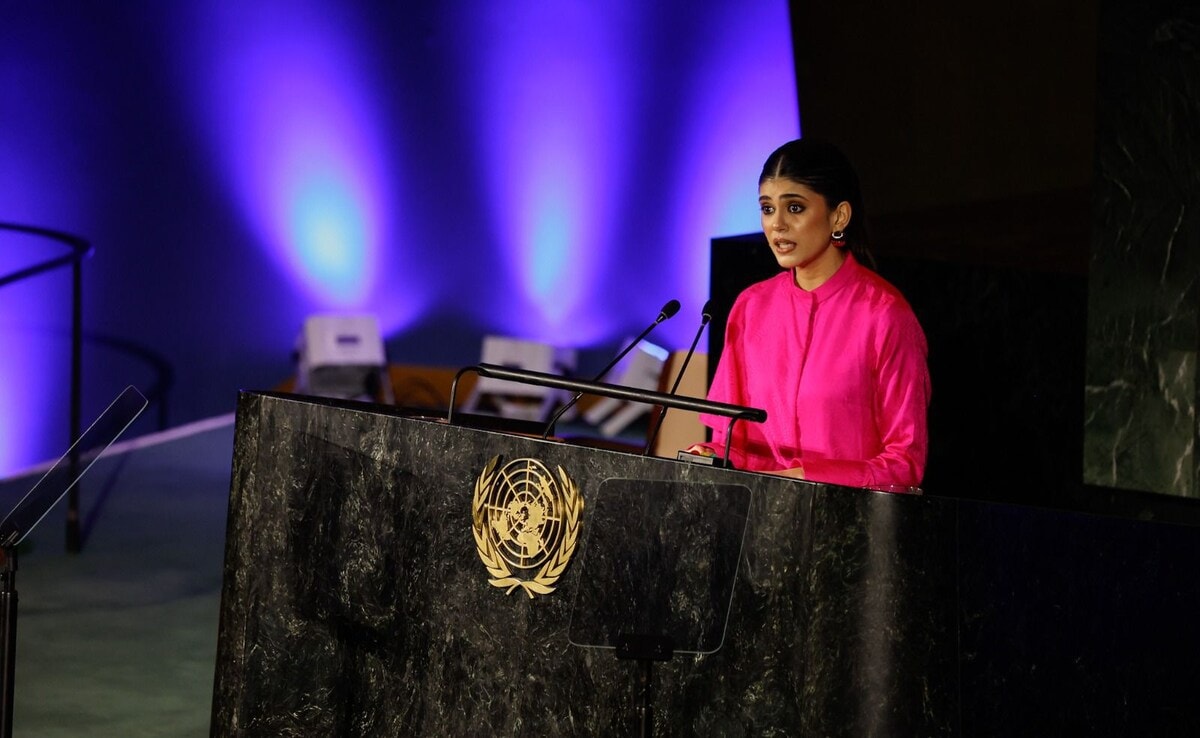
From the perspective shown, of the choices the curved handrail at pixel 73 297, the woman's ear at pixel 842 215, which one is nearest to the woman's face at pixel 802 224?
the woman's ear at pixel 842 215

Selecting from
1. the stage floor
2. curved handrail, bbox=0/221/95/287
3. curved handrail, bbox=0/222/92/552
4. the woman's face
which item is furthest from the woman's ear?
curved handrail, bbox=0/221/95/287

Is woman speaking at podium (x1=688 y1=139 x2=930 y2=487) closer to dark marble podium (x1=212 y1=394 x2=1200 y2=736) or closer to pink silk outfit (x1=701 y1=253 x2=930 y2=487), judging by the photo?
pink silk outfit (x1=701 y1=253 x2=930 y2=487)

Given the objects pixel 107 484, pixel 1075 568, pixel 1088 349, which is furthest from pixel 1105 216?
pixel 107 484

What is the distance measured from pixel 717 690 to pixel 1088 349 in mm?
2146

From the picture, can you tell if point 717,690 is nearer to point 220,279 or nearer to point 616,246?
point 220,279

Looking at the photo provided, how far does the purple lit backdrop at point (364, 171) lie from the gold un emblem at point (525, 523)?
228 inches

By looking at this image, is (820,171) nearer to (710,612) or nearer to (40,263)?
(710,612)

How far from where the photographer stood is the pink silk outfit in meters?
2.26

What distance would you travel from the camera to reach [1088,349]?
352 centimetres

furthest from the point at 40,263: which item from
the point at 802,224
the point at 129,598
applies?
the point at 802,224

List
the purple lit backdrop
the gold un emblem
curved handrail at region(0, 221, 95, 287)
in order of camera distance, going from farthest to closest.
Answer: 1. the purple lit backdrop
2. curved handrail at region(0, 221, 95, 287)
3. the gold un emblem

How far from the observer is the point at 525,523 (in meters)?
1.97

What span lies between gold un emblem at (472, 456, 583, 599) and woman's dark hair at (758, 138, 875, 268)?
30.2 inches

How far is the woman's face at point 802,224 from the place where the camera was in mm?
2398
